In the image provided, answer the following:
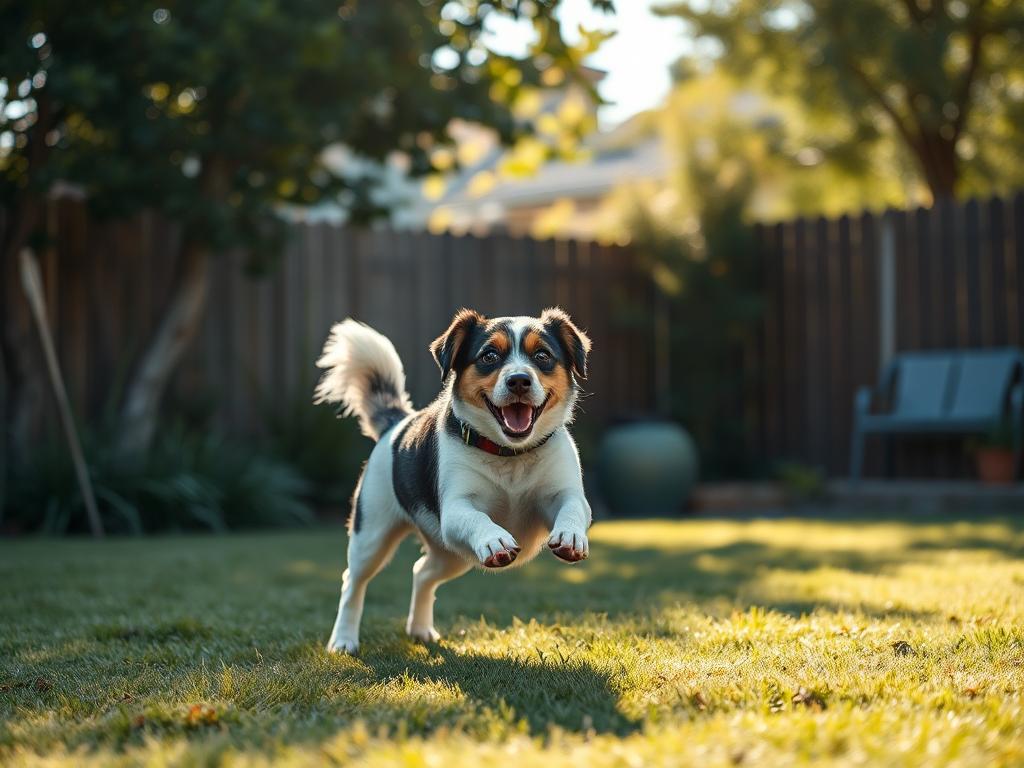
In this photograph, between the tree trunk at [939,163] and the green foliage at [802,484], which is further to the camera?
the tree trunk at [939,163]

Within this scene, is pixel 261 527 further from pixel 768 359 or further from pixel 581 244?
pixel 768 359

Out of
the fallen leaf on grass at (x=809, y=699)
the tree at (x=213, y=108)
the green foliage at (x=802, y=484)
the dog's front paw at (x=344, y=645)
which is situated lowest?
the green foliage at (x=802, y=484)

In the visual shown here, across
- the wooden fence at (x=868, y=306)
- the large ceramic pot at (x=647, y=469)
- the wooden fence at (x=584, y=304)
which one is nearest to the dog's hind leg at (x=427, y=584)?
the wooden fence at (x=584, y=304)

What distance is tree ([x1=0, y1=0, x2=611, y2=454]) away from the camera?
8656mm

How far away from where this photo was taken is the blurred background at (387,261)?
9.26 meters

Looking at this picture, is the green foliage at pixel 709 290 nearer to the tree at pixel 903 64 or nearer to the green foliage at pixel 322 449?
the tree at pixel 903 64

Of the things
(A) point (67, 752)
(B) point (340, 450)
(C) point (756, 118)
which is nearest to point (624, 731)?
(A) point (67, 752)

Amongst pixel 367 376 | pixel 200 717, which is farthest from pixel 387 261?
pixel 200 717

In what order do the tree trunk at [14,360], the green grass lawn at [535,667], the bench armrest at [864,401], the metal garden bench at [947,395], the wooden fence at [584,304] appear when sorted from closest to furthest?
the green grass lawn at [535,667]
the tree trunk at [14,360]
the wooden fence at [584,304]
the metal garden bench at [947,395]
the bench armrest at [864,401]

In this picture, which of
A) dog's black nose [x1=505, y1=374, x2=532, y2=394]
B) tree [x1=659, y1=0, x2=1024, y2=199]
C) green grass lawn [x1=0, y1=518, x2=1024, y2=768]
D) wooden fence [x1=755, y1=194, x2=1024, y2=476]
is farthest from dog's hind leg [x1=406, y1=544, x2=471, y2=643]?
tree [x1=659, y1=0, x2=1024, y2=199]

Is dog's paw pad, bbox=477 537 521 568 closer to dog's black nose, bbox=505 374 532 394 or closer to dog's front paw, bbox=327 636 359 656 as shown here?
dog's black nose, bbox=505 374 532 394

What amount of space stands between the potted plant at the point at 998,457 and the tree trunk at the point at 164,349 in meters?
7.06

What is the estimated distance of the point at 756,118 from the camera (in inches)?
821

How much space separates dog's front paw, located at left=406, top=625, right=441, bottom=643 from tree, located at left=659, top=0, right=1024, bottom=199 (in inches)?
511
